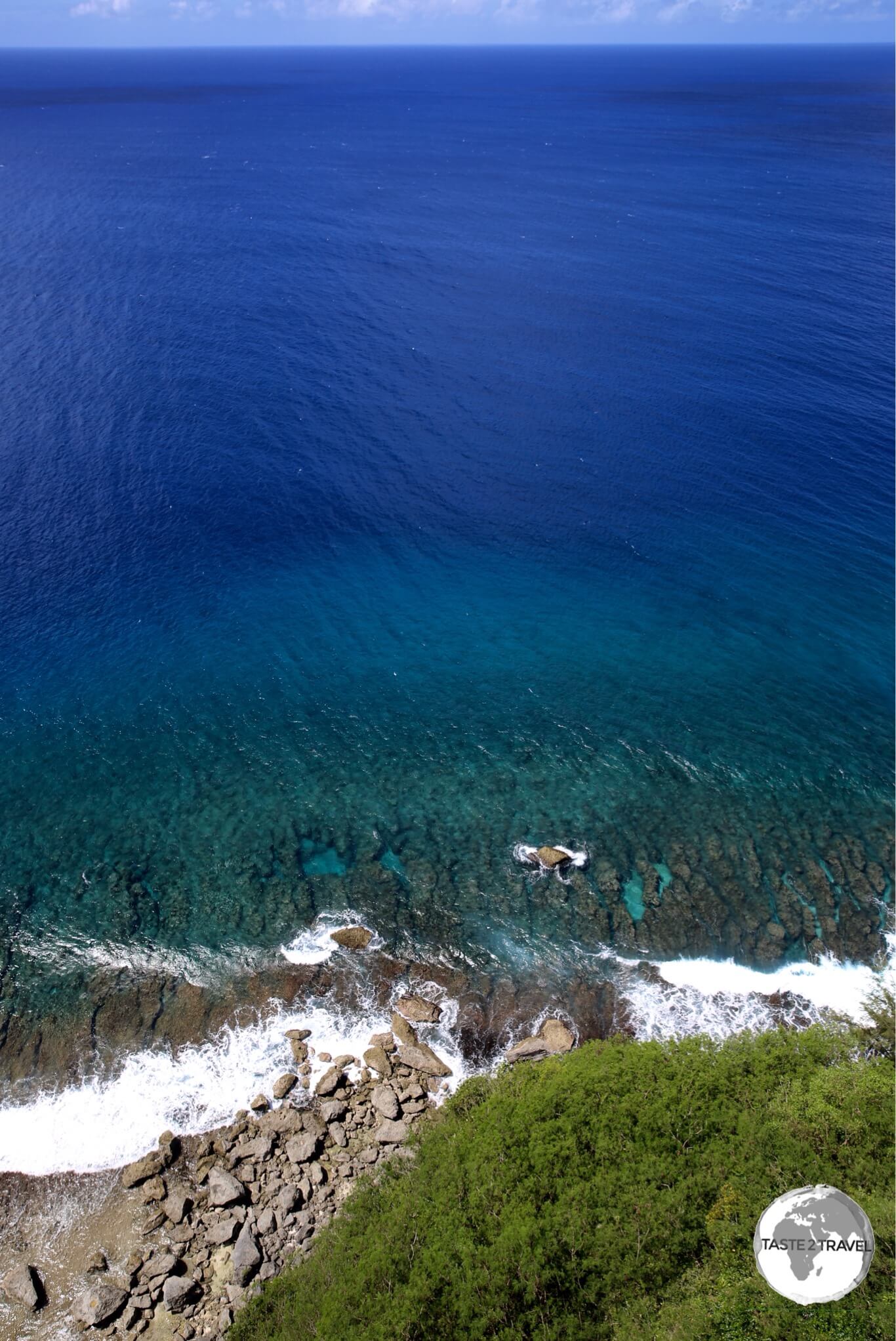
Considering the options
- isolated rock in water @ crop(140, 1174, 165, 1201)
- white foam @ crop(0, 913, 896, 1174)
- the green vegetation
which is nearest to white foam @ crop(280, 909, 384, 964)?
white foam @ crop(0, 913, 896, 1174)

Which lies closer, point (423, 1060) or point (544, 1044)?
point (423, 1060)

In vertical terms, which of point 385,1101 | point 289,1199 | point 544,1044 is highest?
point 385,1101

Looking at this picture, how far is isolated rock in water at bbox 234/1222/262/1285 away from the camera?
42438mm

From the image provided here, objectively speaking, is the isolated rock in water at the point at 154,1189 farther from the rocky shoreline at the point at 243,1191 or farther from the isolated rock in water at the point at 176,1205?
the isolated rock in water at the point at 176,1205

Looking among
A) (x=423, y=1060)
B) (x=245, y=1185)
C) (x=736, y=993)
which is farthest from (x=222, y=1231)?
(x=736, y=993)

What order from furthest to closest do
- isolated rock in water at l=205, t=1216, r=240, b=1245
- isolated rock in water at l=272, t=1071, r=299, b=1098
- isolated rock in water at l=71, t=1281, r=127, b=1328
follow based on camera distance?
1. isolated rock in water at l=272, t=1071, r=299, b=1098
2. isolated rock in water at l=205, t=1216, r=240, b=1245
3. isolated rock in water at l=71, t=1281, r=127, b=1328

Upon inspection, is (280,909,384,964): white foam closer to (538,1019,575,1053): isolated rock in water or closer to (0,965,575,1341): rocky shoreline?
(0,965,575,1341): rocky shoreline

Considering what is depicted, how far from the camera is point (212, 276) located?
534 ft

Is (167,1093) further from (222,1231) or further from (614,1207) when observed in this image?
A: (614,1207)

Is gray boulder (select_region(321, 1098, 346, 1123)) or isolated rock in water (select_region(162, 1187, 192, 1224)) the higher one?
gray boulder (select_region(321, 1098, 346, 1123))

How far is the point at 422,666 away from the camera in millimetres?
83062

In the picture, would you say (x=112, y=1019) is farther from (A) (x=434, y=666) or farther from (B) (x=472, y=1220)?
(A) (x=434, y=666)

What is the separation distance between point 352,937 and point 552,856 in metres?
16.4

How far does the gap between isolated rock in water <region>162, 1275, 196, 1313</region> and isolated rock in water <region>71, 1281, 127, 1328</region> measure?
Answer: 209 centimetres
